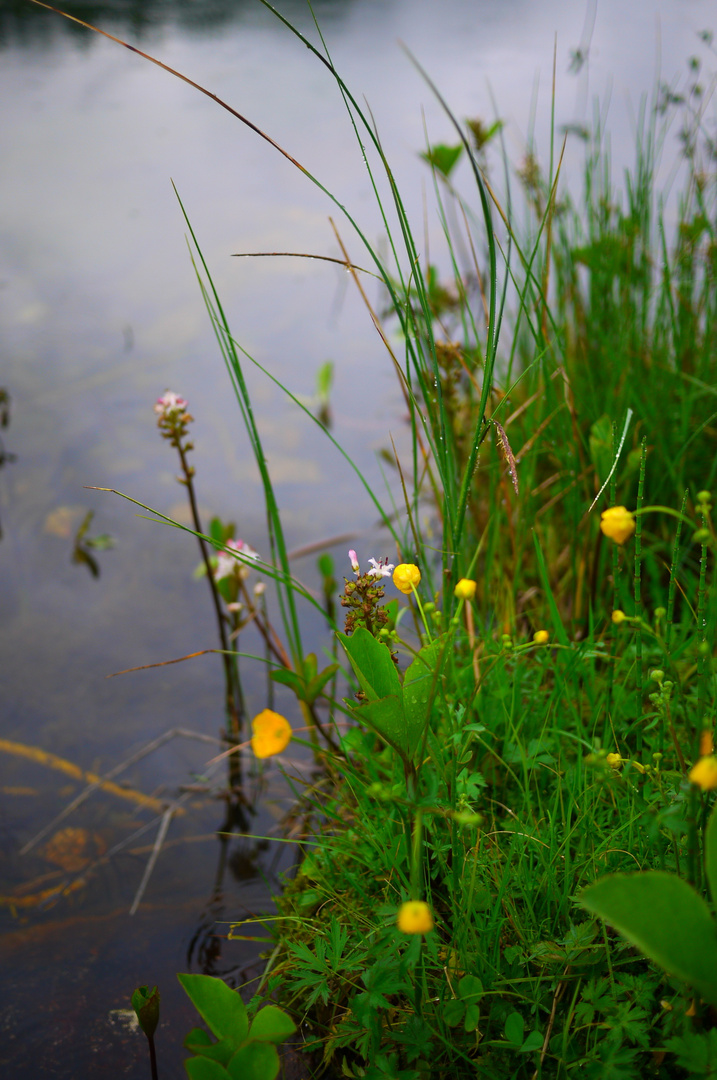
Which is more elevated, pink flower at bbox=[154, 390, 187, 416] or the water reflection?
the water reflection

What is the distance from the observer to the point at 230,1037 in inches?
26.2

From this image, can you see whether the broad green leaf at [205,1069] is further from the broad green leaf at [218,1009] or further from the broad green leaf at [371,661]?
the broad green leaf at [371,661]

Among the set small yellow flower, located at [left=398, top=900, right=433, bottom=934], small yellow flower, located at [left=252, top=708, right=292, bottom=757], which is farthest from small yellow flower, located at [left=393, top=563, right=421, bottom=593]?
small yellow flower, located at [left=398, top=900, right=433, bottom=934]

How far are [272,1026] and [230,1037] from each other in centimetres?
5

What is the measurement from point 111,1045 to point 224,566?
2.73 ft

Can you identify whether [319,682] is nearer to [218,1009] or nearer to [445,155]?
[218,1009]

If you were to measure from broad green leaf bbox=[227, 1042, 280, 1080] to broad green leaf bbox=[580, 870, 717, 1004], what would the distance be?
35cm

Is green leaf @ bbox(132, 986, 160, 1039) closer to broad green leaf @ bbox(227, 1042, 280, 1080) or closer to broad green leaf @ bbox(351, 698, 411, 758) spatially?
broad green leaf @ bbox(227, 1042, 280, 1080)

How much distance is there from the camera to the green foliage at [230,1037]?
638 mm

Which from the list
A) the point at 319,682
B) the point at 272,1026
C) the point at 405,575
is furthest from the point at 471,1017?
the point at 319,682

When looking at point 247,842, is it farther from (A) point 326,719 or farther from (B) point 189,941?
(A) point 326,719

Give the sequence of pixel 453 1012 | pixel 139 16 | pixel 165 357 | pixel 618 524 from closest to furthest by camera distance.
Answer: pixel 618 524, pixel 453 1012, pixel 165 357, pixel 139 16

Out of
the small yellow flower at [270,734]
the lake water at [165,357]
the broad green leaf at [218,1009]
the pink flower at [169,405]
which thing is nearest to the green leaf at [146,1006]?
the broad green leaf at [218,1009]

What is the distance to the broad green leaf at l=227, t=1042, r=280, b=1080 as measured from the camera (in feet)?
2.10
